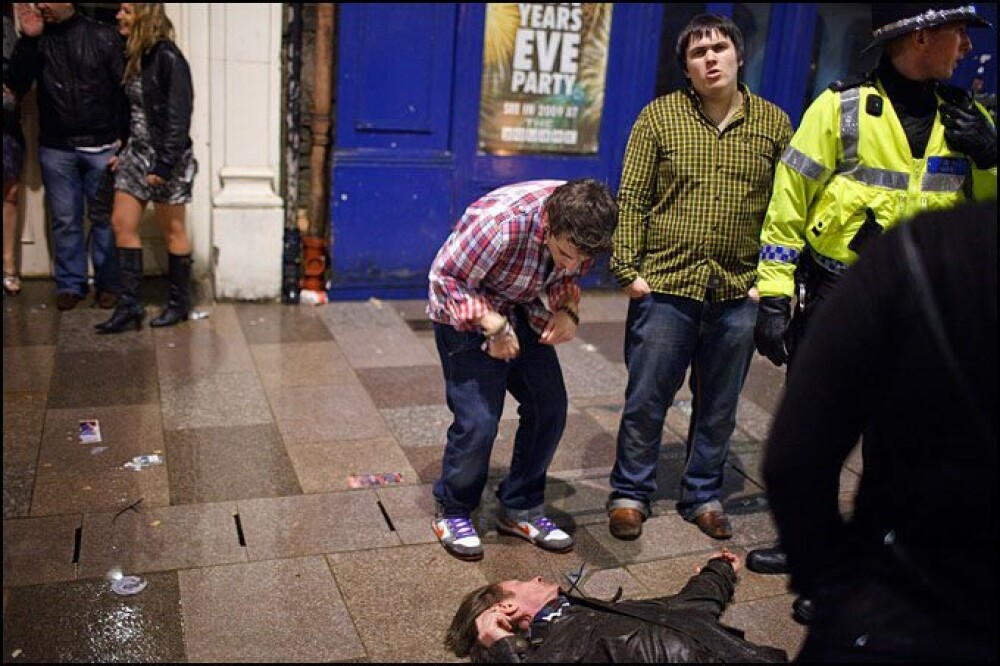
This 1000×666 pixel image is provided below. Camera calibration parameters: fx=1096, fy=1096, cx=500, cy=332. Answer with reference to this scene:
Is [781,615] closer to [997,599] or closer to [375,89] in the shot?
[997,599]

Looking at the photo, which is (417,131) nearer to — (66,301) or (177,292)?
(177,292)

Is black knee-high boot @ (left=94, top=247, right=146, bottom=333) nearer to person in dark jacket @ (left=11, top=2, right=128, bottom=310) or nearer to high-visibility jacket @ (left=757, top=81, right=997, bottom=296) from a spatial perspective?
person in dark jacket @ (left=11, top=2, right=128, bottom=310)

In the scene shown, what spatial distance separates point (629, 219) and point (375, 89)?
3455 mm

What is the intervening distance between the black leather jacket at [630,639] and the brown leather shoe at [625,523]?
0.86m

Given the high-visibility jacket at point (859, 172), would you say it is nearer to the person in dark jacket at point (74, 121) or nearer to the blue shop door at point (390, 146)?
the blue shop door at point (390, 146)

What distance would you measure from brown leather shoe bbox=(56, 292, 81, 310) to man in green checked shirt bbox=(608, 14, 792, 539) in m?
3.98

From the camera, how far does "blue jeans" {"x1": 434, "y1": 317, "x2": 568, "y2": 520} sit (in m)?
4.10

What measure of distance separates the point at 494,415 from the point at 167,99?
10.9 feet

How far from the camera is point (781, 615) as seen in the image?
402 cm

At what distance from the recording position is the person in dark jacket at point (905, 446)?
179 centimetres

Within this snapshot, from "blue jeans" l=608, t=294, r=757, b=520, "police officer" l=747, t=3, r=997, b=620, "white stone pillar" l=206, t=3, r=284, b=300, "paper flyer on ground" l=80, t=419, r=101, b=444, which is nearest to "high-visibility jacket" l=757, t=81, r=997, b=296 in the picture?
"police officer" l=747, t=3, r=997, b=620

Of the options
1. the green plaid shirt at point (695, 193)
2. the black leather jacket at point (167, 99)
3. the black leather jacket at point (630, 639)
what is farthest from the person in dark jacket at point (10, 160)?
the black leather jacket at point (630, 639)

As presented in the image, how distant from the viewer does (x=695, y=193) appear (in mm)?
4289

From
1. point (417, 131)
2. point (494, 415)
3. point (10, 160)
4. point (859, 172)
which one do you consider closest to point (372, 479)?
point (494, 415)
